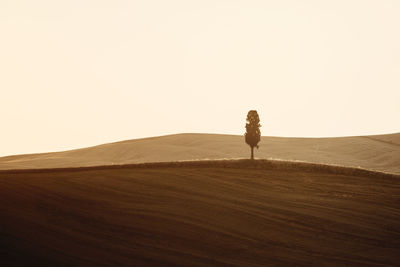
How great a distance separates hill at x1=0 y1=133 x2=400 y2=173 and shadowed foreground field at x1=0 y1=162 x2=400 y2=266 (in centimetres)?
1601

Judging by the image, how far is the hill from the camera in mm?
38156

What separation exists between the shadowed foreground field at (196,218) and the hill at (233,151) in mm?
16008

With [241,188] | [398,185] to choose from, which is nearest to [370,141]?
[398,185]

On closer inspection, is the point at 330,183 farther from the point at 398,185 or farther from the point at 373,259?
the point at 373,259

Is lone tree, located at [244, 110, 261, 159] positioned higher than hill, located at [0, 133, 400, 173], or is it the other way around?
lone tree, located at [244, 110, 261, 159]

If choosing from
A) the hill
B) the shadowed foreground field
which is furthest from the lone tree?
the hill

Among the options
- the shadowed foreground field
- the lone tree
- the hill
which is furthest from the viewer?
the hill

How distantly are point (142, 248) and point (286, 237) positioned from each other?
428cm

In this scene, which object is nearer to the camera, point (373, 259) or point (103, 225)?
point (373, 259)

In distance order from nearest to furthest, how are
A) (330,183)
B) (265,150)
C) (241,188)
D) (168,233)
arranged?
(168,233) → (241,188) → (330,183) → (265,150)

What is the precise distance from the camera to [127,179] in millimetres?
19859

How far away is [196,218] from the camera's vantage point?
1469 centimetres

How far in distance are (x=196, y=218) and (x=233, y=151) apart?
2767 centimetres

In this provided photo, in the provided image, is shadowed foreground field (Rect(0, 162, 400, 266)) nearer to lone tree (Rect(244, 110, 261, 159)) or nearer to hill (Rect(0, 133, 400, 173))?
lone tree (Rect(244, 110, 261, 159))
